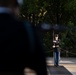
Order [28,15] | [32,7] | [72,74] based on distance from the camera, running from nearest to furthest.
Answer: [72,74] < [32,7] < [28,15]

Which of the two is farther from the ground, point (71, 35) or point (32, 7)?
point (32, 7)

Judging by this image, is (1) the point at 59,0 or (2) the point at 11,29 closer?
(2) the point at 11,29

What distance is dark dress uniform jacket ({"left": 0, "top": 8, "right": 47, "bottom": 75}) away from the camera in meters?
1.92

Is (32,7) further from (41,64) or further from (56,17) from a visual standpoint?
(41,64)

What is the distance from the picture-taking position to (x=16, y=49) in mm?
1922

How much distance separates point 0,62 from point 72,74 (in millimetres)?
13233

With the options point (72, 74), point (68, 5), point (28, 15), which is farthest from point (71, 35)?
point (72, 74)

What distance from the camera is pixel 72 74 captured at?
15.0 m

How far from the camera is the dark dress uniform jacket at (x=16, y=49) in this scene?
192cm

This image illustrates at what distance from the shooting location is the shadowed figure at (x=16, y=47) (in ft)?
6.31

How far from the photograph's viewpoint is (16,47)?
6.31ft

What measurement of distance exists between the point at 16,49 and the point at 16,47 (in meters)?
0.01

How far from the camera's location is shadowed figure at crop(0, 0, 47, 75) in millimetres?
1923

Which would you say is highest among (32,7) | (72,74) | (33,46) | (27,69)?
(32,7)
